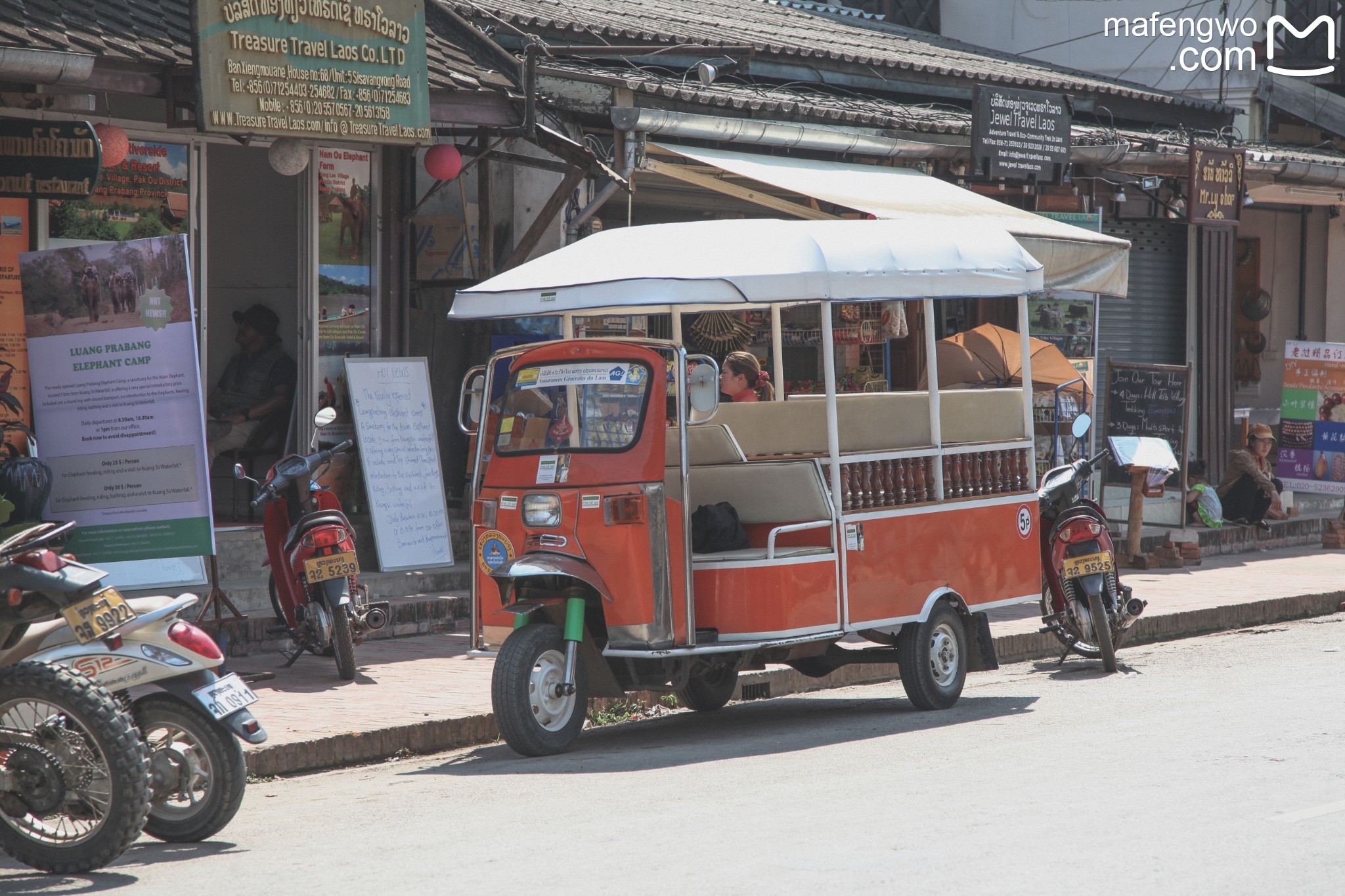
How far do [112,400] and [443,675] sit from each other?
2400 mm

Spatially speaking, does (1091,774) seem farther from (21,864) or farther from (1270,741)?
(21,864)

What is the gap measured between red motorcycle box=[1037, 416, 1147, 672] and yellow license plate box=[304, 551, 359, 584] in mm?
4133

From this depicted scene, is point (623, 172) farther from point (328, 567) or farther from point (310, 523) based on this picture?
point (328, 567)

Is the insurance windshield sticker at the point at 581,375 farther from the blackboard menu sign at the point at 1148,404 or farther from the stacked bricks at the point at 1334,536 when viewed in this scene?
the stacked bricks at the point at 1334,536

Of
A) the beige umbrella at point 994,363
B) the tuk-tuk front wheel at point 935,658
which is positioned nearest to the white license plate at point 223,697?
the tuk-tuk front wheel at point 935,658

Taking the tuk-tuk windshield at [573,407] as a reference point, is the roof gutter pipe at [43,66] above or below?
above

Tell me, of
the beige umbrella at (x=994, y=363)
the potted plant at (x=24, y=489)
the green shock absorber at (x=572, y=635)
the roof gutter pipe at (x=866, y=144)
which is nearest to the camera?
the green shock absorber at (x=572, y=635)

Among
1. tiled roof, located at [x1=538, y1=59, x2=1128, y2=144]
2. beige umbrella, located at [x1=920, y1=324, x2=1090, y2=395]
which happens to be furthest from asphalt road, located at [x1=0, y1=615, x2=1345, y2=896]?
tiled roof, located at [x1=538, y1=59, x2=1128, y2=144]

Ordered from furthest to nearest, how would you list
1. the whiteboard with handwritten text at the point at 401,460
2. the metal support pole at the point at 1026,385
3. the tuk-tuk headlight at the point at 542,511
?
the whiteboard with handwritten text at the point at 401,460, the metal support pole at the point at 1026,385, the tuk-tuk headlight at the point at 542,511

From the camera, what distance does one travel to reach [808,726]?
8.13m

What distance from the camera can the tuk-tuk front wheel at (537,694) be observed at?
23.3 ft

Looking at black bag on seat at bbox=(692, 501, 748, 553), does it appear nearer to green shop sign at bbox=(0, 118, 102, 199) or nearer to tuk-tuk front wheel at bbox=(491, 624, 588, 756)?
tuk-tuk front wheel at bbox=(491, 624, 588, 756)

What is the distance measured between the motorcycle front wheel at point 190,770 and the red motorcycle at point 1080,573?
5538 mm

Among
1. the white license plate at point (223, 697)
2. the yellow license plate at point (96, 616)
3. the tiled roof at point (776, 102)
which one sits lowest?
the white license plate at point (223, 697)
